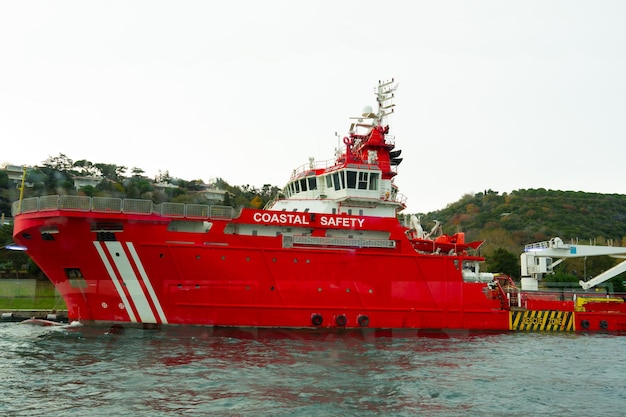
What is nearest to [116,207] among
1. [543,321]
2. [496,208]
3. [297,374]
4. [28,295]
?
[297,374]

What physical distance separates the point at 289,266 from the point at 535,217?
217ft

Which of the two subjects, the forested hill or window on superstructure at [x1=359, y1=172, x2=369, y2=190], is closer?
window on superstructure at [x1=359, y1=172, x2=369, y2=190]

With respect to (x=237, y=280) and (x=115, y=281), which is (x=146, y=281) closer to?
(x=115, y=281)

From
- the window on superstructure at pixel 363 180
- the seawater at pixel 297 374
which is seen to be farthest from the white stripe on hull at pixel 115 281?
the window on superstructure at pixel 363 180

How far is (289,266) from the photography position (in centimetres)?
1964

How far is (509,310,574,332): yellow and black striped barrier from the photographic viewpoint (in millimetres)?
22094

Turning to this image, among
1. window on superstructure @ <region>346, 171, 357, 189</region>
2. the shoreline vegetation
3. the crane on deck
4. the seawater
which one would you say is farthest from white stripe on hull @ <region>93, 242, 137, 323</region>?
the crane on deck

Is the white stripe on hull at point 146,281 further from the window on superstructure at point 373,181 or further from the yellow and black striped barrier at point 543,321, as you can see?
the yellow and black striped barrier at point 543,321

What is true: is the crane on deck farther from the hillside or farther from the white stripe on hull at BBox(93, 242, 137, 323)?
the white stripe on hull at BBox(93, 242, 137, 323)

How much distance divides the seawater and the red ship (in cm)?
102

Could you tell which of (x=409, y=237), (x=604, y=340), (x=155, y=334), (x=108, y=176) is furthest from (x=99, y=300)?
(x=108, y=176)

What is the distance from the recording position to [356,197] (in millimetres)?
22312

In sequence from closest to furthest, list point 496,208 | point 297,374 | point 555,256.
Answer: point 297,374, point 555,256, point 496,208

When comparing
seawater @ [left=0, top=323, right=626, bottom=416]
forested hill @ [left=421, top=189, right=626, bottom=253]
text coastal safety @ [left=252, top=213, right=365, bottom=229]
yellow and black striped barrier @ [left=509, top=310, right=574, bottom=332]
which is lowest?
seawater @ [left=0, top=323, right=626, bottom=416]
